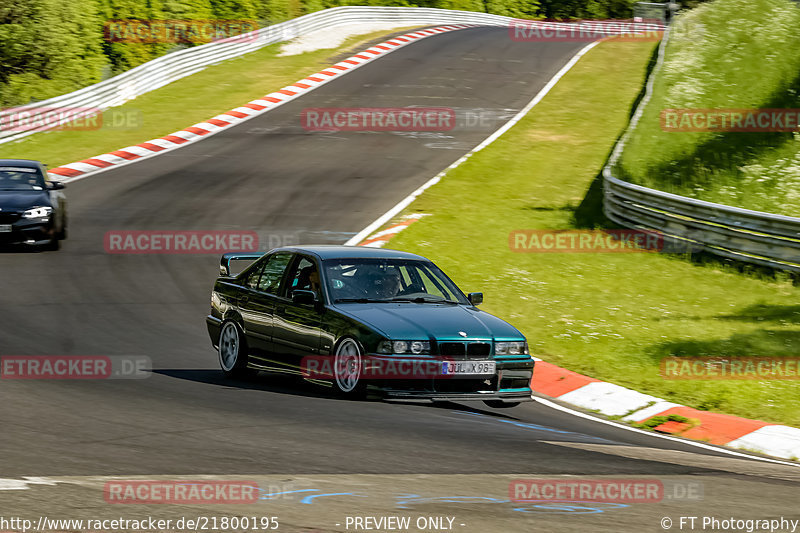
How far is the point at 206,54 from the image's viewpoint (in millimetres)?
38625

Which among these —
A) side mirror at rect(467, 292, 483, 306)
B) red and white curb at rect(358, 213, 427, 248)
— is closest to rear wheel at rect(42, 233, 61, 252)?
red and white curb at rect(358, 213, 427, 248)

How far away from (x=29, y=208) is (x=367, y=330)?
9577mm

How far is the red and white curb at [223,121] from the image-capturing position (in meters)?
25.8

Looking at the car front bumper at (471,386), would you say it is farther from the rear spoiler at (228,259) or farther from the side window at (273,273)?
the rear spoiler at (228,259)

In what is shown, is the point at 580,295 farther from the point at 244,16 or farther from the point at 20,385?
the point at 244,16

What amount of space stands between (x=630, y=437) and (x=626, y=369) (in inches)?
109

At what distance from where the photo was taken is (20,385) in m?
9.66

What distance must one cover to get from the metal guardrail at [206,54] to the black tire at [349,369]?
21.9m

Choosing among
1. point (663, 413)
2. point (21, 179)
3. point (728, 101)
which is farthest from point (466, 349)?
point (728, 101)

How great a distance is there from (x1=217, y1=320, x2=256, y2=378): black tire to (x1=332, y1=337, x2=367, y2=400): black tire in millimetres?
1517

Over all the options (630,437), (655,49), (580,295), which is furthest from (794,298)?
(655,49)

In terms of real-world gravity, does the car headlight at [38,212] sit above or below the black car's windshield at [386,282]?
below

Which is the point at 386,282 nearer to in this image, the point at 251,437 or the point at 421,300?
the point at 421,300

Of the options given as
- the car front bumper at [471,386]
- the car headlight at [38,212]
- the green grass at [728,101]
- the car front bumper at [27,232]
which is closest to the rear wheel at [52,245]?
the car front bumper at [27,232]
